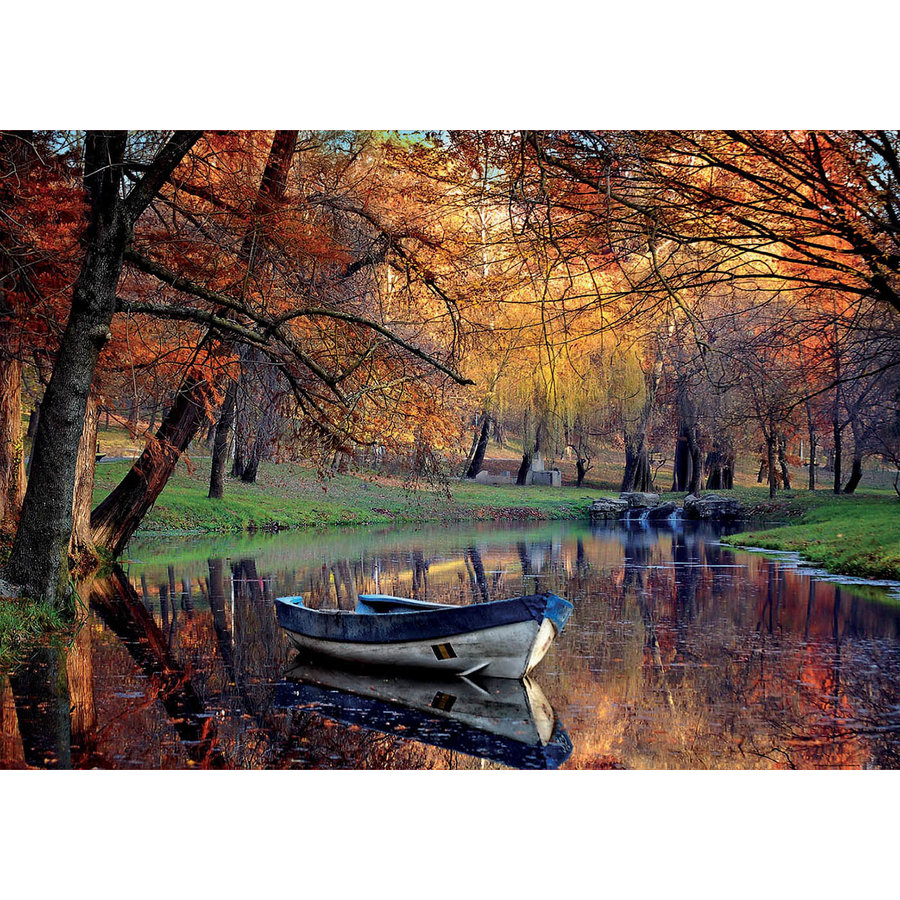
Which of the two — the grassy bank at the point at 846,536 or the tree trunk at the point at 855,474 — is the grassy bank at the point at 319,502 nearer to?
the grassy bank at the point at 846,536

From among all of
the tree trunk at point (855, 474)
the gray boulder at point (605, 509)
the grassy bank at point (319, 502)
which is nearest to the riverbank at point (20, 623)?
the grassy bank at point (319, 502)

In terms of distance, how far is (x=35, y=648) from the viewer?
793 cm

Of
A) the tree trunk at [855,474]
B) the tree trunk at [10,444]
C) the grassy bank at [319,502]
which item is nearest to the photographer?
the tree trunk at [10,444]

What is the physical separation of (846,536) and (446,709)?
11842 millimetres

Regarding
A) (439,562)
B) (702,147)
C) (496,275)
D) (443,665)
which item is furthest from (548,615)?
(439,562)

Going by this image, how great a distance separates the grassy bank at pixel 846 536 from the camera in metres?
13.6

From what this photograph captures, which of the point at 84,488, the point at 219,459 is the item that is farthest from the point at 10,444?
the point at 219,459

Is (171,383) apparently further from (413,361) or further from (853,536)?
(853,536)

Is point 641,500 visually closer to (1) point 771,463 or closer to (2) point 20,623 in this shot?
(1) point 771,463

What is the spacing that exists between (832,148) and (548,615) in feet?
17.4

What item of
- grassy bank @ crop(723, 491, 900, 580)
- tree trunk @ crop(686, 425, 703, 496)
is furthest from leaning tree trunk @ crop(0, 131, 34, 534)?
tree trunk @ crop(686, 425, 703, 496)

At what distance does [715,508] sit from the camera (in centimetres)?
2750

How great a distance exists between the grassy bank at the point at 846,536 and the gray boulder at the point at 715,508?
7.40ft
